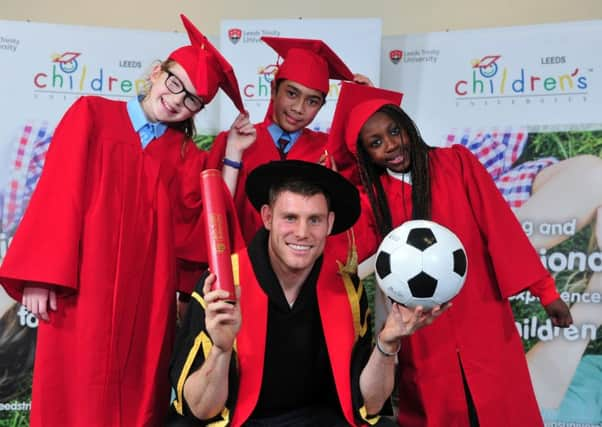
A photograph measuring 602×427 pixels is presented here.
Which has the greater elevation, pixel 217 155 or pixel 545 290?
pixel 217 155

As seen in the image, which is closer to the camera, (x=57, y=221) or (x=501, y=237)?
(x=57, y=221)

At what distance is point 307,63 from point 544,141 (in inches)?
71.1

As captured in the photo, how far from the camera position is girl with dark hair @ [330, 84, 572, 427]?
276 cm

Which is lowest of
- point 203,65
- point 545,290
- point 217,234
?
point 545,290

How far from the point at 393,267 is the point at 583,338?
2.28m

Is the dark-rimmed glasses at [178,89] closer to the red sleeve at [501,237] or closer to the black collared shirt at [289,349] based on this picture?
the black collared shirt at [289,349]

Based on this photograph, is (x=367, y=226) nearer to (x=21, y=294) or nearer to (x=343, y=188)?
(x=343, y=188)

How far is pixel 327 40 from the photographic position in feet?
13.5

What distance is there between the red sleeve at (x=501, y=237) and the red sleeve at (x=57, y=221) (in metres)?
1.69

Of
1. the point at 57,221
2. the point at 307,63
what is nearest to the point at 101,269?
the point at 57,221

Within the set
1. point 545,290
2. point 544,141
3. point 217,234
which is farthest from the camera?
point 544,141

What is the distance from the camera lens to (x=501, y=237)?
281cm

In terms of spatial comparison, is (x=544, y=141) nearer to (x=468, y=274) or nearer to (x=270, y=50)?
(x=468, y=274)

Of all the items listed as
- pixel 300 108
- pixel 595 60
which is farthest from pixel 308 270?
pixel 595 60
